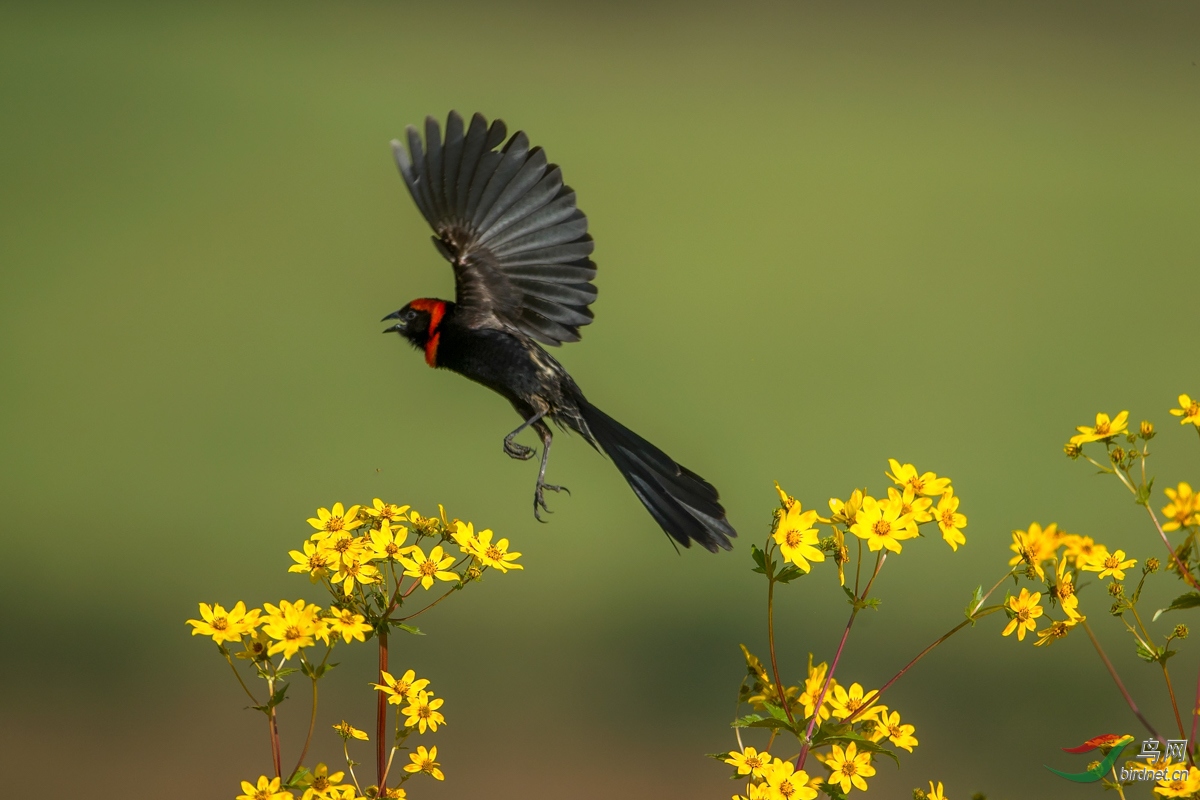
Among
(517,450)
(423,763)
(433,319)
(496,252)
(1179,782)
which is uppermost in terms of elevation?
(496,252)

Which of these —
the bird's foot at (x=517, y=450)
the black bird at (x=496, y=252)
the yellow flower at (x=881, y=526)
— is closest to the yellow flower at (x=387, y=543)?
the yellow flower at (x=881, y=526)

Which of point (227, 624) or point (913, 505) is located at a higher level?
point (913, 505)

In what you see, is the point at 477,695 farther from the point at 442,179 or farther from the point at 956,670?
the point at 442,179

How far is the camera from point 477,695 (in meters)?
5.17

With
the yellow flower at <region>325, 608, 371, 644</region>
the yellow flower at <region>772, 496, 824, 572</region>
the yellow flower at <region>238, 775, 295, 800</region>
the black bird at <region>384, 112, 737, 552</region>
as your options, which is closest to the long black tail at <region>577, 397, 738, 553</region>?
the black bird at <region>384, 112, 737, 552</region>

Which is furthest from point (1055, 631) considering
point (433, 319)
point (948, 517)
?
point (433, 319)

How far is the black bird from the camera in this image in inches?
108

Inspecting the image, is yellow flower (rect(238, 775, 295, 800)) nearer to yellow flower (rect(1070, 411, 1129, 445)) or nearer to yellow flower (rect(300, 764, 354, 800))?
yellow flower (rect(300, 764, 354, 800))

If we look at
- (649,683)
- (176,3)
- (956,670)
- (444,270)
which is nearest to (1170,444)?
(956,670)

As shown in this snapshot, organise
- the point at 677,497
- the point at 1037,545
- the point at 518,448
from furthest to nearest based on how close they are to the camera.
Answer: the point at 518,448, the point at 677,497, the point at 1037,545

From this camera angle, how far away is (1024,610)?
1343 mm

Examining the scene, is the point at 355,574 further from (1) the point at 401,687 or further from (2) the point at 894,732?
(2) the point at 894,732

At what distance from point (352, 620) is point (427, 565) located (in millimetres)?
143

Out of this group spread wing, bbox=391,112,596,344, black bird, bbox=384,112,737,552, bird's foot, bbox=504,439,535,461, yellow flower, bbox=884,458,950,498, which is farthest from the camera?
spread wing, bbox=391,112,596,344
